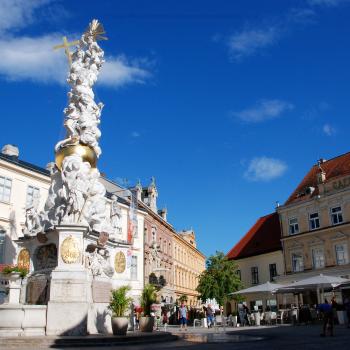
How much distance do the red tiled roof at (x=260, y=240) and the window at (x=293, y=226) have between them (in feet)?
8.35

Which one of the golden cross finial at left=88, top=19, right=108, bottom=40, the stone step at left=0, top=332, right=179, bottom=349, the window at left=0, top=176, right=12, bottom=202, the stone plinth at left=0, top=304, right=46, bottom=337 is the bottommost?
the stone step at left=0, top=332, right=179, bottom=349

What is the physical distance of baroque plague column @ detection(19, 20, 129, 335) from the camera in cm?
1438

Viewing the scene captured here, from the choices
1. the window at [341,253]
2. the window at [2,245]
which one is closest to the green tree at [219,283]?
the window at [341,253]

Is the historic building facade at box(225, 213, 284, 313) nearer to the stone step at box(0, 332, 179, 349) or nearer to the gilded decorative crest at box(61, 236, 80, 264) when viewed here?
the gilded decorative crest at box(61, 236, 80, 264)

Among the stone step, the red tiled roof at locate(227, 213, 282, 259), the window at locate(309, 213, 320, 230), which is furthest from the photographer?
the red tiled roof at locate(227, 213, 282, 259)

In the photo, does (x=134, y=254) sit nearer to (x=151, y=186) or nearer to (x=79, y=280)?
(x=151, y=186)

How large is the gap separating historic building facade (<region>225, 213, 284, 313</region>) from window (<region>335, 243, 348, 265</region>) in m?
7.41

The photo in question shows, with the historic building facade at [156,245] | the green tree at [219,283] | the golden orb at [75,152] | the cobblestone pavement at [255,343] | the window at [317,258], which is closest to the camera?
the cobblestone pavement at [255,343]

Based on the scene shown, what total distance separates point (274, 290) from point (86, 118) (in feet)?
61.1

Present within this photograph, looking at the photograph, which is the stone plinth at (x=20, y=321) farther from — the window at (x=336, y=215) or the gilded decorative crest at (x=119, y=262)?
the window at (x=336, y=215)

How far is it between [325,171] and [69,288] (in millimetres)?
34359

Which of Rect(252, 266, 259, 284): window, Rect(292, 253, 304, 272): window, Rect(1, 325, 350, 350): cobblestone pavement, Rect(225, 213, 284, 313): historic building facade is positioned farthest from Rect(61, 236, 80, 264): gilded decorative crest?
Rect(252, 266, 259, 284): window

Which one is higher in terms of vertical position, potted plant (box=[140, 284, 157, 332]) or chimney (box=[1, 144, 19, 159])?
chimney (box=[1, 144, 19, 159])

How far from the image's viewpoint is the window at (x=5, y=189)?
3228 cm
